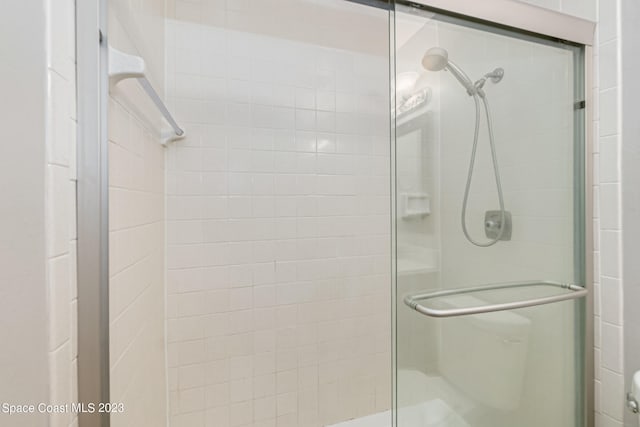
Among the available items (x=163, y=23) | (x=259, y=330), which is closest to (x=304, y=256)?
(x=259, y=330)

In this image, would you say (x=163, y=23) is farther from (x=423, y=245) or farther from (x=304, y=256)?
(x=423, y=245)

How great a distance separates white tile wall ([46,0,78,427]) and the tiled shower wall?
77 centimetres

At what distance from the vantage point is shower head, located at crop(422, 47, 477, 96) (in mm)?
858

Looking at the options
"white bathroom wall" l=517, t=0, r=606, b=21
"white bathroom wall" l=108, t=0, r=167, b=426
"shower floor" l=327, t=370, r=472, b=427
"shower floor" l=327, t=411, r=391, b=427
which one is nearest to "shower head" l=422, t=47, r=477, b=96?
"white bathroom wall" l=517, t=0, r=606, b=21

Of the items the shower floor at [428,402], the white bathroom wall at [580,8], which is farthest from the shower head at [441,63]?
the shower floor at [428,402]

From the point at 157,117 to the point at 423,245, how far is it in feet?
3.46

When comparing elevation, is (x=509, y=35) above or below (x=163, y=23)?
below

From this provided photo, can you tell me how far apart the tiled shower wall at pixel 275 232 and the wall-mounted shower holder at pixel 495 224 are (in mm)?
598

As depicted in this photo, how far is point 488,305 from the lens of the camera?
91 centimetres

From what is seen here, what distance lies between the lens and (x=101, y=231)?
521 mm

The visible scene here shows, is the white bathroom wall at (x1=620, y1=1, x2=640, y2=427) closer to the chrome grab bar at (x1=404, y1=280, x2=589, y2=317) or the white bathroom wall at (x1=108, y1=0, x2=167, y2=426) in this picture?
the chrome grab bar at (x1=404, y1=280, x2=589, y2=317)

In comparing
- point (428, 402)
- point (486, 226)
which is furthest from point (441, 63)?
point (428, 402)

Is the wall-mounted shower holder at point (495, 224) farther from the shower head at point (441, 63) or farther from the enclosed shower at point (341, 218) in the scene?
the shower head at point (441, 63)

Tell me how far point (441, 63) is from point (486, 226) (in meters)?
0.54
